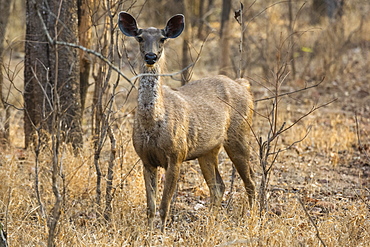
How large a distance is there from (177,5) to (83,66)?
33.4 ft

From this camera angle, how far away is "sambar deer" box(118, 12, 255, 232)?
570 cm

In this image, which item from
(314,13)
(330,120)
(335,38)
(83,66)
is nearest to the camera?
(83,66)

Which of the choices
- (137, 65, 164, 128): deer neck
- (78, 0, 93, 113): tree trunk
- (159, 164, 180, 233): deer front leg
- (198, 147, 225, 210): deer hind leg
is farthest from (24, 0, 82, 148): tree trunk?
(159, 164, 180, 233): deer front leg

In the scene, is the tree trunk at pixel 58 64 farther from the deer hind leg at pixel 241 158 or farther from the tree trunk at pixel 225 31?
the tree trunk at pixel 225 31

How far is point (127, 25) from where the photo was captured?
5836mm

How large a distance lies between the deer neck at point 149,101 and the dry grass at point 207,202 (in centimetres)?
77

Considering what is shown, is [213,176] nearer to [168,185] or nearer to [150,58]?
[168,185]

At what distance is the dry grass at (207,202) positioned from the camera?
5.26 m

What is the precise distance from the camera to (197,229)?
566 centimetres

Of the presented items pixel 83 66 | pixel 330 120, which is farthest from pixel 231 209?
pixel 330 120

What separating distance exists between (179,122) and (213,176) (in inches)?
48.5

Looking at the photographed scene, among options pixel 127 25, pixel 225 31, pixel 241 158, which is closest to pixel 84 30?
pixel 127 25

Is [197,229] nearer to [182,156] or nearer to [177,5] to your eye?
[182,156]

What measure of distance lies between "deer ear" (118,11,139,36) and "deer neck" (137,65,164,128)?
15.6 inches
